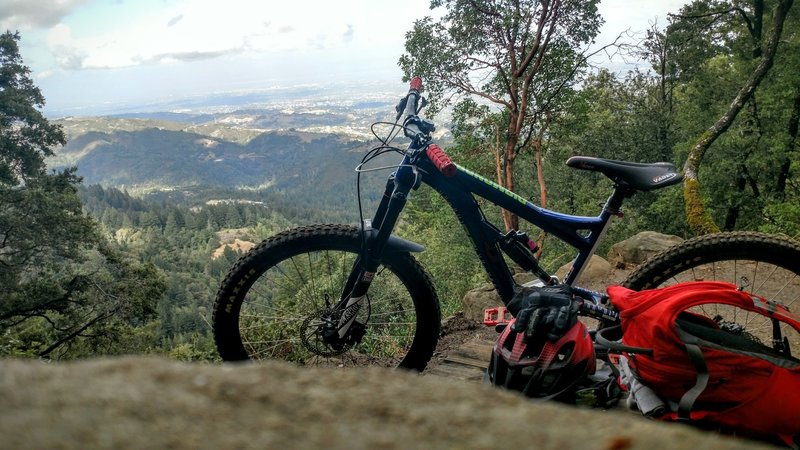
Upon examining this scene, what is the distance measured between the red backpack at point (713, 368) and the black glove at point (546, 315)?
30cm

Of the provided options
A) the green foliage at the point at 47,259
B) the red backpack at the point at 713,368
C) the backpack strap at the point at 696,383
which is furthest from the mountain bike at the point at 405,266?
the green foliage at the point at 47,259

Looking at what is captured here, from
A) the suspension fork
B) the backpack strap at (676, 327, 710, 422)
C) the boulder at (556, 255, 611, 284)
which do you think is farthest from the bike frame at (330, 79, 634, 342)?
the boulder at (556, 255, 611, 284)

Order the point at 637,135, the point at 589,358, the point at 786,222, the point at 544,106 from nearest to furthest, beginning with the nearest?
the point at 589,358 → the point at 786,222 → the point at 544,106 → the point at 637,135

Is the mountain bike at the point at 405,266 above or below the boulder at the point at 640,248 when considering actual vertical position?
above

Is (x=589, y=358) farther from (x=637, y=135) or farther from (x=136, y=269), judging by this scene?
(x=637, y=135)

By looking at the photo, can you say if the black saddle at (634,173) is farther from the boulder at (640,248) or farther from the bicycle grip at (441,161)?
the boulder at (640,248)

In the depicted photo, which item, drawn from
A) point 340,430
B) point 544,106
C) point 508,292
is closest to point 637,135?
point 544,106

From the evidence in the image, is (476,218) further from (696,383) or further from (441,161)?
(696,383)

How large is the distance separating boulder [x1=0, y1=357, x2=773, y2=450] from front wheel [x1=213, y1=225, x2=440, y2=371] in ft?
6.98

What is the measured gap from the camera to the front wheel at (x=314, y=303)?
2.84 meters

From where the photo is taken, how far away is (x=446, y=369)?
3.39m

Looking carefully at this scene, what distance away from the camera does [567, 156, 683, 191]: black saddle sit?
284 cm

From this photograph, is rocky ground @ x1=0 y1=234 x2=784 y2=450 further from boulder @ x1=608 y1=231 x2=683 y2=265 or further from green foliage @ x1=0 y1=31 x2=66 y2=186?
green foliage @ x1=0 y1=31 x2=66 y2=186

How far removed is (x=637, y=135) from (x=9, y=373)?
63.5ft
